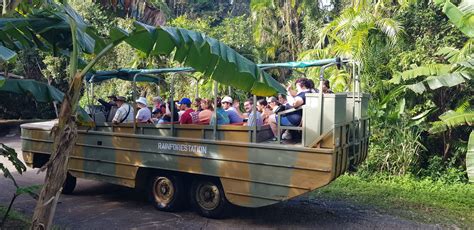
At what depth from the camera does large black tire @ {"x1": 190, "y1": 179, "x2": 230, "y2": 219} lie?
6.75 metres

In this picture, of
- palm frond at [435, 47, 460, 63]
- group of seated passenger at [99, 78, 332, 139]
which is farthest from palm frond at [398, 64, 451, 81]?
group of seated passenger at [99, 78, 332, 139]

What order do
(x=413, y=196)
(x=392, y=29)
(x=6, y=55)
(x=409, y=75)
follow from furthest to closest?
(x=392, y=29)
(x=409, y=75)
(x=413, y=196)
(x=6, y=55)

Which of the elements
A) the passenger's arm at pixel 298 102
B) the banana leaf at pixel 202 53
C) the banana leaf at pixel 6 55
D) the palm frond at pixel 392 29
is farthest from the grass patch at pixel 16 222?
the palm frond at pixel 392 29

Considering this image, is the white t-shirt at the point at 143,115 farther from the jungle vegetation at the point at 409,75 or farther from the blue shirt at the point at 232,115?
the blue shirt at the point at 232,115

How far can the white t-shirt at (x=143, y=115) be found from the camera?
7.66m

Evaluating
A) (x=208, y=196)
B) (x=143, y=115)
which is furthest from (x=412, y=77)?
(x=143, y=115)

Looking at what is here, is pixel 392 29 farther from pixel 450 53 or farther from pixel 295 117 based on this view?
pixel 295 117

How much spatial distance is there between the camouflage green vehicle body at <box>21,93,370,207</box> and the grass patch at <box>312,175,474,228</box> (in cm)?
126

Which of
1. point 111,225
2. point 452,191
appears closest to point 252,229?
point 111,225

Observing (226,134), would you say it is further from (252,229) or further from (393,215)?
(393,215)

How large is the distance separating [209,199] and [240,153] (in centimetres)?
102

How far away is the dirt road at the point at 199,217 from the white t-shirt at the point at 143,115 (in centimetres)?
139

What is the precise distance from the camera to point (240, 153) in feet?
20.8

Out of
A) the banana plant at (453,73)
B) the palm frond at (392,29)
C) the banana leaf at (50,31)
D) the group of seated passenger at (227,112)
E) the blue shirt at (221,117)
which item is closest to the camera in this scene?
the banana leaf at (50,31)
